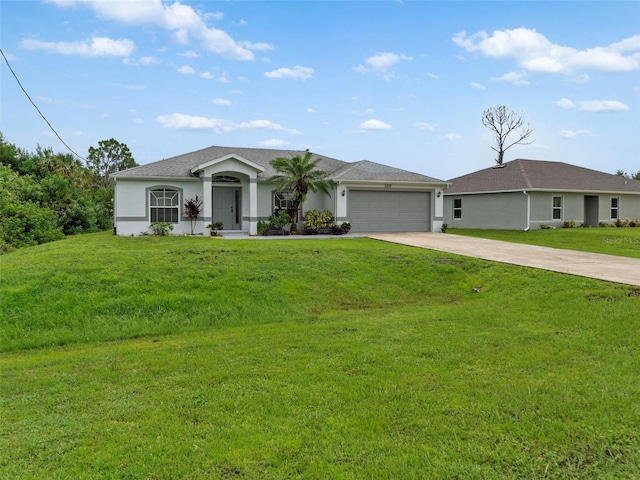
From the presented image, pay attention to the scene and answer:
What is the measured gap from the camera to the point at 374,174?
23.7 m

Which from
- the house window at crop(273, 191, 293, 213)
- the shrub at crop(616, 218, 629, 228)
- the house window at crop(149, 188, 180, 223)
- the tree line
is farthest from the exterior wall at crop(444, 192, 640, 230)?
the tree line

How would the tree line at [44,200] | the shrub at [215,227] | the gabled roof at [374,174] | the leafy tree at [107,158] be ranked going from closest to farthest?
the tree line at [44,200], the shrub at [215,227], the gabled roof at [374,174], the leafy tree at [107,158]

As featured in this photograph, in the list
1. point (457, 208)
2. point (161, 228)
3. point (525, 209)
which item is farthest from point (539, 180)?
point (161, 228)

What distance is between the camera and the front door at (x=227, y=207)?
2239 cm

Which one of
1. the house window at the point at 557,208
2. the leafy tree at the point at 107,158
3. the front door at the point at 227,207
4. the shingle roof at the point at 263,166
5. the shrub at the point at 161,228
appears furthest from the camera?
the leafy tree at the point at 107,158

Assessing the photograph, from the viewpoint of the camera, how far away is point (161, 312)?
890 cm

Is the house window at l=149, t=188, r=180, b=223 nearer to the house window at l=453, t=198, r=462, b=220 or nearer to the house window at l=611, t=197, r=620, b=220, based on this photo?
the house window at l=453, t=198, r=462, b=220

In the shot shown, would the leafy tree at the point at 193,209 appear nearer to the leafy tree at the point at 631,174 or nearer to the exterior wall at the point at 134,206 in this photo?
the exterior wall at the point at 134,206

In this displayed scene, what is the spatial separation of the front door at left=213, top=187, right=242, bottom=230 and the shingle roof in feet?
5.11

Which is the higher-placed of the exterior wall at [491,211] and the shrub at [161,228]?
the exterior wall at [491,211]

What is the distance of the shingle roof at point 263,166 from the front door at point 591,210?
36.1 feet

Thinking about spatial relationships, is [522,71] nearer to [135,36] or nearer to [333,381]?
[135,36]

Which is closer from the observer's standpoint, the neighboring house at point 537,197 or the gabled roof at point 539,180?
the neighboring house at point 537,197

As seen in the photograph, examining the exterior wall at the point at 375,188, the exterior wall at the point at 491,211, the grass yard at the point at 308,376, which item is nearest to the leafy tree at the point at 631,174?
the exterior wall at the point at 491,211
